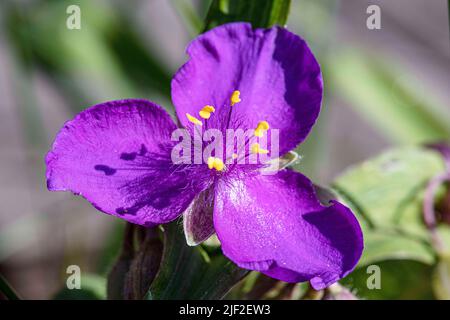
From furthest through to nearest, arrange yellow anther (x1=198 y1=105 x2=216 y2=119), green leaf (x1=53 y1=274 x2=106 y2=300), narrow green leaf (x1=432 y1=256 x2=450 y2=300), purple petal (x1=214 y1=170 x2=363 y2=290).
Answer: narrow green leaf (x1=432 y1=256 x2=450 y2=300) → green leaf (x1=53 y1=274 x2=106 y2=300) → yellow anther (x1=198 y1=105 x2=216 y2=119) → purple petal (x1=214 y1=170 x2=363 y2=290)

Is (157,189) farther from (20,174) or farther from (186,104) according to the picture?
(20,174)

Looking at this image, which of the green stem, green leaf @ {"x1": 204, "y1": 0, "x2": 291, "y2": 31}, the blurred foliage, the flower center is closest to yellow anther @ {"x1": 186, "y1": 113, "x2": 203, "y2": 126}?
the flower center

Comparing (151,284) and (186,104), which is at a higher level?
(186,104)

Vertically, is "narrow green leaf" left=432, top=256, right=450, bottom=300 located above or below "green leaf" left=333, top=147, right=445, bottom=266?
below

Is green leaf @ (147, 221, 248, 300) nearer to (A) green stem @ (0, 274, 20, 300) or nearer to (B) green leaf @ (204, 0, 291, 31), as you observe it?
(A) green stem @ (0, 274, 20, 300)

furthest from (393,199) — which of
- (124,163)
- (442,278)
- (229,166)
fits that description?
(124,163)

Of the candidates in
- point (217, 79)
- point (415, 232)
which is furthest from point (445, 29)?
point (217, 79)
